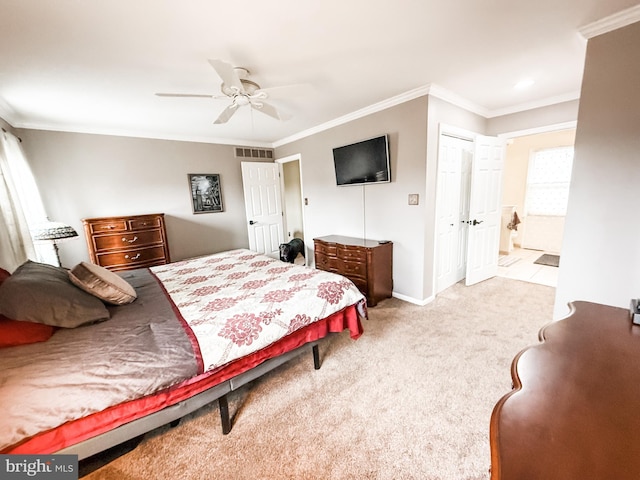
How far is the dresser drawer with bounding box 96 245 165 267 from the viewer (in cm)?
345

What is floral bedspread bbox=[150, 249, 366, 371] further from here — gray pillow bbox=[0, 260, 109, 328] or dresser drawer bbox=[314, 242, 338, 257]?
dresser drawer bbox=[314, 242, 338, 257]

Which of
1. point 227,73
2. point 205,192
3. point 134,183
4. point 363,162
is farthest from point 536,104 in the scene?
point 134,183

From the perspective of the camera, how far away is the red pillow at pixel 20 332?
126cm

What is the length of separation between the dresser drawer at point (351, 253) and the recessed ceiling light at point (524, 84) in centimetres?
238

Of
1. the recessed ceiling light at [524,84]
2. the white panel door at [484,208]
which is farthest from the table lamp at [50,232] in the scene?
the recessed ceiling light at [524,84]

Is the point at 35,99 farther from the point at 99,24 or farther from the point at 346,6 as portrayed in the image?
the point at 346,6

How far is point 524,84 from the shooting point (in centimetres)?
271

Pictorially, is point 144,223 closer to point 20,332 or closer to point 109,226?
point 109,226

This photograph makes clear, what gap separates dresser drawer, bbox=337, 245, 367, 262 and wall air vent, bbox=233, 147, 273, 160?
2813 mm

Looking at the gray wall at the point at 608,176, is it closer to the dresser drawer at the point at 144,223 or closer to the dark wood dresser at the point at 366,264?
the dark wood dresser at the point at 366,264

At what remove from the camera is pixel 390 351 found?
227cm

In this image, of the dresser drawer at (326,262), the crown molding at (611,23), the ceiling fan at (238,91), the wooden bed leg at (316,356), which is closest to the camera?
the crown molding at (611,23)

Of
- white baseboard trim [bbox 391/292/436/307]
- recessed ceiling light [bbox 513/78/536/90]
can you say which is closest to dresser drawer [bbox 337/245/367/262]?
white baseboard trim [bbox 391/292/436/307]

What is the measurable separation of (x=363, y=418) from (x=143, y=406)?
123 centimetres
